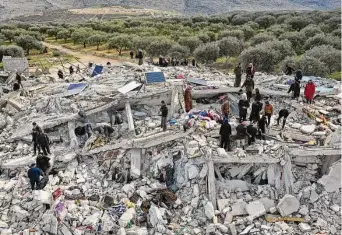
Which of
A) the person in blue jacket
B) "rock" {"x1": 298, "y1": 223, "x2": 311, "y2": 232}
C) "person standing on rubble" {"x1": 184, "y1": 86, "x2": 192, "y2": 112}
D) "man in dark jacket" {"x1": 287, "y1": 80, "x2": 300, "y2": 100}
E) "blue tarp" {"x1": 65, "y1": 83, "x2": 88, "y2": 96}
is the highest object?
"man in dark jacket" {"x1": 287, "y1": 80, "x2": 300, "y2": 100}

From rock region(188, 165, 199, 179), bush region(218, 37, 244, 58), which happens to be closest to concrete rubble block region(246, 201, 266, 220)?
rock region(188, 165, 199, 179)

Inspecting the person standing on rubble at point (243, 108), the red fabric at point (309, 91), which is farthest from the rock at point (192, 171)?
the red fabric at point (309, 91)

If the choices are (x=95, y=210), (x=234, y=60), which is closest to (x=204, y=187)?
(x=95, y=210)

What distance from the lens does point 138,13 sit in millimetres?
106938

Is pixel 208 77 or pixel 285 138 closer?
pixel 285 138

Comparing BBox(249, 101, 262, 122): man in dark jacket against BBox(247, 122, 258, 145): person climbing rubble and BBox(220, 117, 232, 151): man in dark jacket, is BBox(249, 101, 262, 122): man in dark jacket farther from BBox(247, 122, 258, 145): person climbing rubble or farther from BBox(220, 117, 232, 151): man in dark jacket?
BBox(220, 117, 232, 151): man in dark jacket

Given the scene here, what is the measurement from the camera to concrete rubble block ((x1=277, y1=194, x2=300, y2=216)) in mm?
10599

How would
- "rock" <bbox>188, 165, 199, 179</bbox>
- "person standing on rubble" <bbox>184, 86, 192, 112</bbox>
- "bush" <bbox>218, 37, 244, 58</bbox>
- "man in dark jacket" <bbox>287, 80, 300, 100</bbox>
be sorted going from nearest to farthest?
1. "rock" <bbox>188, 165, 199, 179</bbox>
2. "person standing on rubble" <bbox>184, 86, 192, 112</bbox>
3. "man in dark jacket" <bbox>287, 80, 300, 100</bbox>
4. "bush" <bbox>218, 37, 244, 58</bbox>

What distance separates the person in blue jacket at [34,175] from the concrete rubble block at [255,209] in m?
6.05

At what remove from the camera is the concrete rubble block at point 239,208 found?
422 inches

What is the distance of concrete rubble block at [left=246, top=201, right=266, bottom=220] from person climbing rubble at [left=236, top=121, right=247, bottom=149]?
215cm

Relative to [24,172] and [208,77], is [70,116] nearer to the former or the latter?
[24,172]

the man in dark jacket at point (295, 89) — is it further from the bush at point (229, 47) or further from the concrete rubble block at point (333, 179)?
the bush at point (229, 47)

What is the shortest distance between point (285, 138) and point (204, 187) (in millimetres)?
3445
